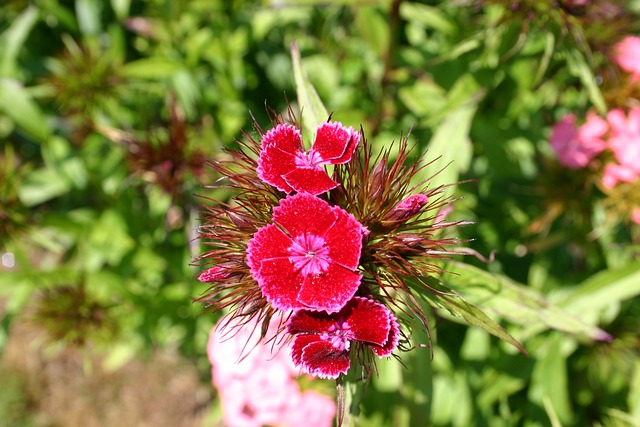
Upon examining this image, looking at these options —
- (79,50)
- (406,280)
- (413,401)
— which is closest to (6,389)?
(79,50)

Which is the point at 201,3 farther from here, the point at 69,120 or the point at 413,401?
the point at 413,401

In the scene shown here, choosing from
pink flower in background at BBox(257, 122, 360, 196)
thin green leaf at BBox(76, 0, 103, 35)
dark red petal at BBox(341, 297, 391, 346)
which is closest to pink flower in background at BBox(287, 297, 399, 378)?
dark red petal at BBox(341, 297, 391, 346)

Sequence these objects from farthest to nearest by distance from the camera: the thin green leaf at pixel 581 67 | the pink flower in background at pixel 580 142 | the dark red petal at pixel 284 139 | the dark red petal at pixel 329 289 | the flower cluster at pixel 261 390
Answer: the pink flower in background at pixel 580 142 → the flower cluster at pixel 261 390 → the thin green leaf at pixel 581 67 → the dark red petal at pixel 284 139 → the dark red petal at pixel 329 289

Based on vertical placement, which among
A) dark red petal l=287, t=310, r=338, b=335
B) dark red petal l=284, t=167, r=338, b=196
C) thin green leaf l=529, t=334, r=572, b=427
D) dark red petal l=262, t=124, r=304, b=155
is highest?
dark red petal l=262, t=124, r=304, b=155

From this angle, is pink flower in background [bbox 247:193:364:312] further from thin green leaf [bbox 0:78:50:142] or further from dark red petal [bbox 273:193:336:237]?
thin green leaf [bbox 0:78:50:142]

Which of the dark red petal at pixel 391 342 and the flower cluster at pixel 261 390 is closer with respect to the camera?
the dark red petal at pixel 391 342

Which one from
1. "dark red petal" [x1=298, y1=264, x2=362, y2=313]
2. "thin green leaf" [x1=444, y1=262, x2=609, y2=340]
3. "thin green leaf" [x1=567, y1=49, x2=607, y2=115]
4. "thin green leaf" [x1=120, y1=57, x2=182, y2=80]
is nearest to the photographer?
"dark red petal" [x1=298, y1=264, x2=362, y2=313]

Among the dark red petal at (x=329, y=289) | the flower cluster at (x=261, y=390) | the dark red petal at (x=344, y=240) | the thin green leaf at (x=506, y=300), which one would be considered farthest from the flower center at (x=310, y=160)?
the flower cluster at (x=261, y=390)

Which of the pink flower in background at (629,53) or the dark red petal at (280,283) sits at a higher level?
the pink flower in background at (629,53)

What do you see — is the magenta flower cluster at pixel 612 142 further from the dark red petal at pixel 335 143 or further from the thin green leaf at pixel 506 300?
the dark red petal at pixel 335 143
